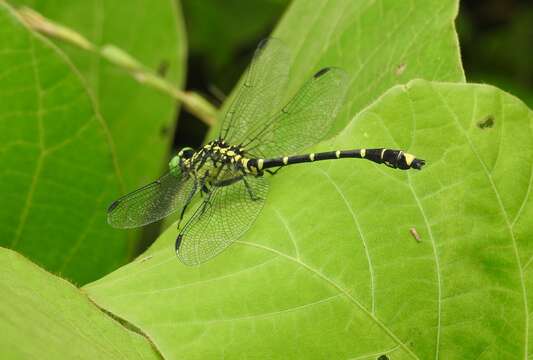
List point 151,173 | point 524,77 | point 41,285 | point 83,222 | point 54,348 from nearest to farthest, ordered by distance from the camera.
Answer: point 54,348 → point 41,285 → point 83,222 → point 151,173 → point 524,77

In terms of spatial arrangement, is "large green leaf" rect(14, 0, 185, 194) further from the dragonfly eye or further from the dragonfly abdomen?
the dragonfly abdomen

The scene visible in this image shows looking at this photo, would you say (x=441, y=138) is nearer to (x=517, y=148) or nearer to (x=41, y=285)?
(x=517, y=148)

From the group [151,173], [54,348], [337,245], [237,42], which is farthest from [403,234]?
[237,42]

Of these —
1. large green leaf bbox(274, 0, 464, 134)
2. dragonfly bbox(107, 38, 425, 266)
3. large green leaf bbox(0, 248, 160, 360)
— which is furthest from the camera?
dragonfly bbox(107, 38, 425, 266)

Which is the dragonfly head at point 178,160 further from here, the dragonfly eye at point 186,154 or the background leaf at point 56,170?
the background leaf at point 56,170

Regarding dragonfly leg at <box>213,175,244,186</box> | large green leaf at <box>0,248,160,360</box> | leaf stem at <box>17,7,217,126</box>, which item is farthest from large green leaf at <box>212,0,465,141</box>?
large green leaf at <box>0,248,160,360</box>

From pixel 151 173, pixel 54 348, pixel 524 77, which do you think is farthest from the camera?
pixel 524 77

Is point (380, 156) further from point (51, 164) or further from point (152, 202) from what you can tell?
point (51, 164)
